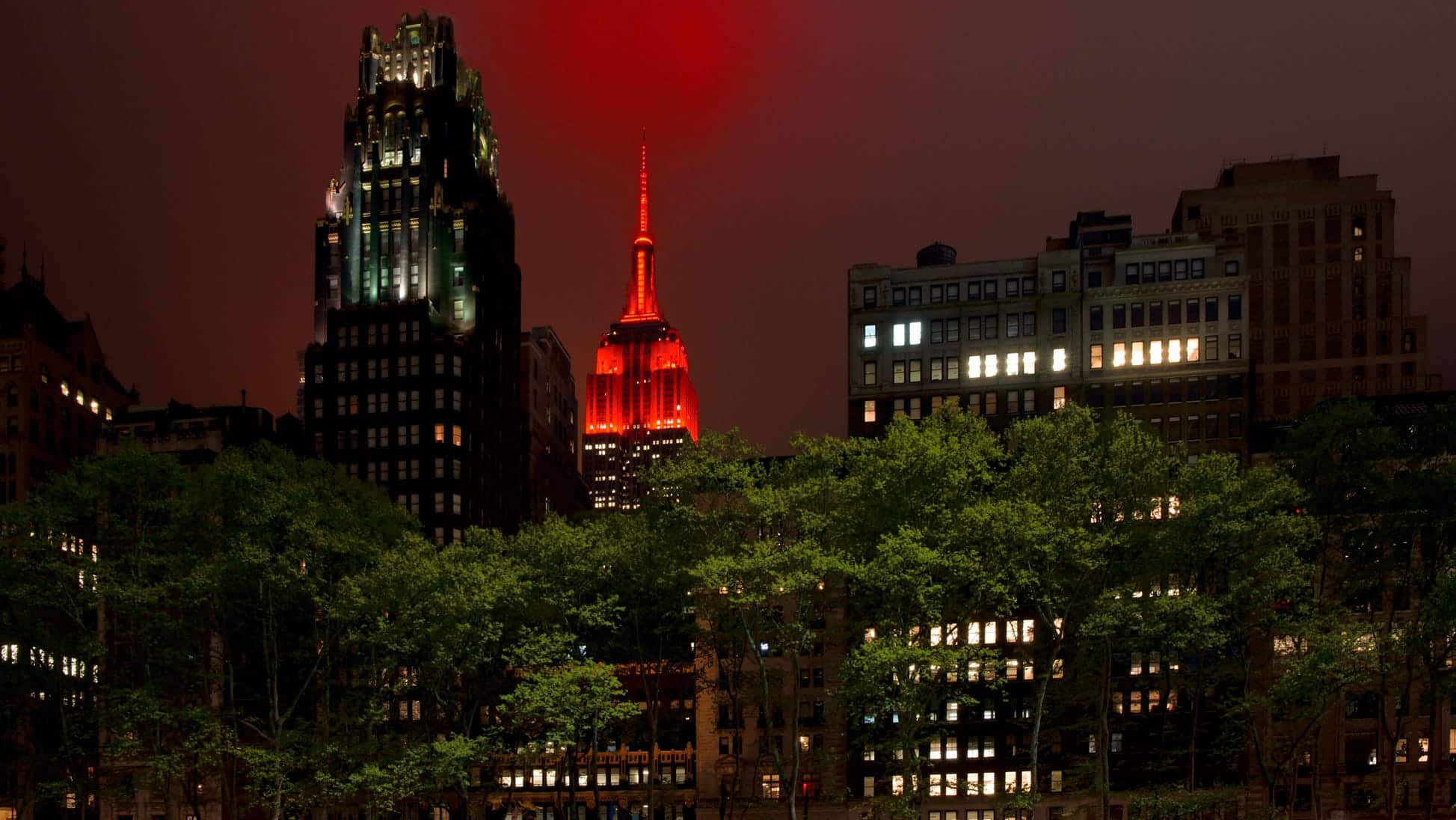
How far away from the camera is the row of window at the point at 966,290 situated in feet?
440

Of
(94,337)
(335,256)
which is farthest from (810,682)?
(94,337)

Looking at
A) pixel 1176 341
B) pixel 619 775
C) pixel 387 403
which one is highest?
pixel 1176 341

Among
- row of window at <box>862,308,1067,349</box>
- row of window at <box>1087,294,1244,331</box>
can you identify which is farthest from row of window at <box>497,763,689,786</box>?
row of window at <box>1087,294,1244,331</box>

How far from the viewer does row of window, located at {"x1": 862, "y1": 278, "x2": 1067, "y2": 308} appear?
5285 inches

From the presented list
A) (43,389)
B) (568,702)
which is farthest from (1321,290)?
(43,389)

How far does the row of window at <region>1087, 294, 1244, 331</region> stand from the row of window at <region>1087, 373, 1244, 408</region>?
17.1 feet

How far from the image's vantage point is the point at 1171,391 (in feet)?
421

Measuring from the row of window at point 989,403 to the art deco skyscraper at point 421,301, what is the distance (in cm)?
4878

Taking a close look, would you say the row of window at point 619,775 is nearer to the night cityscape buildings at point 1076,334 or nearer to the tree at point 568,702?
the night cityscape buildings at point 1076,334

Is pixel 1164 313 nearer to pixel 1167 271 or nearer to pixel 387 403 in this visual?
pixel 1167 271

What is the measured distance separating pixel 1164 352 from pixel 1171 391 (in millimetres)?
3607

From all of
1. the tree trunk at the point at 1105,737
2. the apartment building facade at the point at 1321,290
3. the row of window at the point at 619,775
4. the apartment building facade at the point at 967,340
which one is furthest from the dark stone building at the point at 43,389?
the apartment building facade at the point at 1321,290

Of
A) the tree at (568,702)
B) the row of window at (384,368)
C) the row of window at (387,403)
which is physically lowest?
the tree at (568,702)

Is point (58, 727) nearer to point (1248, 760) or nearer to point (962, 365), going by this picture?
point (962, 365)
